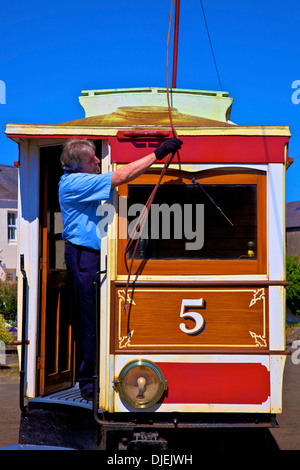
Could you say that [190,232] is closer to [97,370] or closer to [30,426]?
Result: [97,370]

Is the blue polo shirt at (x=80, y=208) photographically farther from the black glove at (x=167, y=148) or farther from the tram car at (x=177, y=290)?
the black glove at (x=167, y=148)

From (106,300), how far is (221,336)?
2.89 ft

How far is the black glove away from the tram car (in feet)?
0.80

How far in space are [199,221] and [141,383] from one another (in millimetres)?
1272

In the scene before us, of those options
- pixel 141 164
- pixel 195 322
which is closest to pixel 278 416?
pixel 195 322

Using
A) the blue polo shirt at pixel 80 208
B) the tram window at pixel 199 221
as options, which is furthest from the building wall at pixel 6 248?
the tram window at pixel 199 221

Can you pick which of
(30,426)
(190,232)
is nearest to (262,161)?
(190,232)

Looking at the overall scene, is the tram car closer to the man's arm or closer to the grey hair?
the grey hair

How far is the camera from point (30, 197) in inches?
194

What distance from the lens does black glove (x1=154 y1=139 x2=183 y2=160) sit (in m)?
4.35

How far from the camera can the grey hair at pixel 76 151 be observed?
4.63 metres

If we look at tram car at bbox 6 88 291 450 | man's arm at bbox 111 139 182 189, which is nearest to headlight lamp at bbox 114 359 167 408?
tram car at bbox 6 88 291 450

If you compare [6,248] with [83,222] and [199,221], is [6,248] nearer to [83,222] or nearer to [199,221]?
[83,222]
